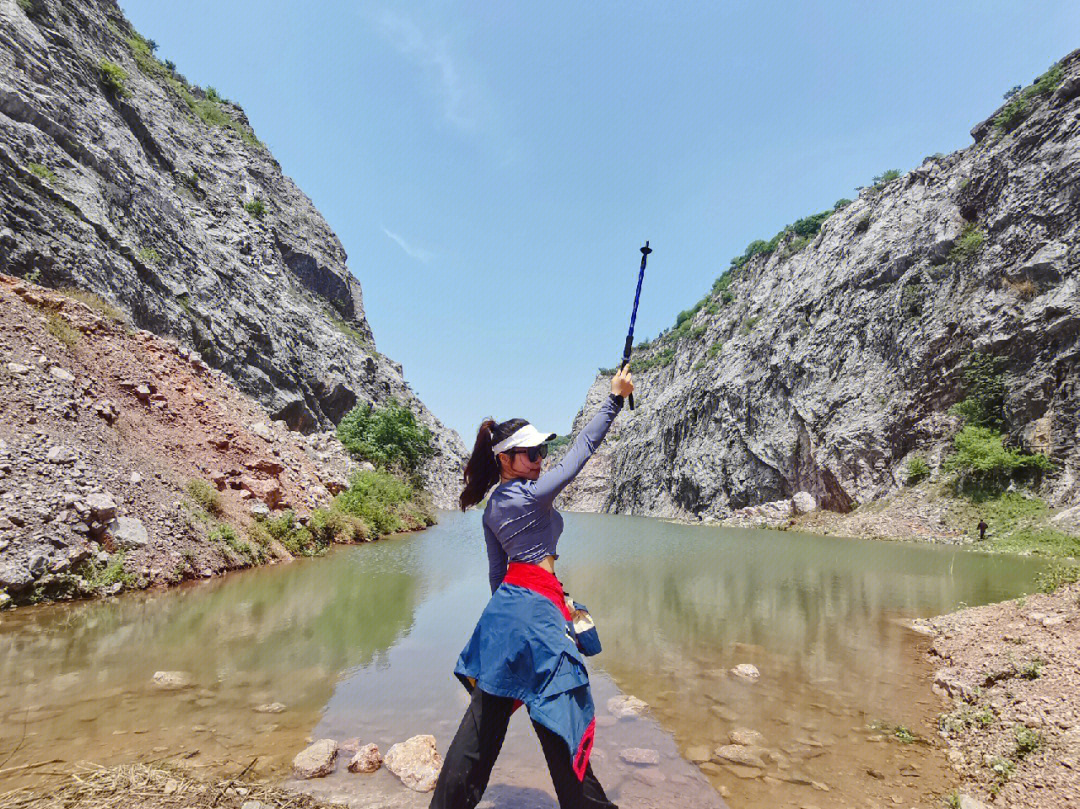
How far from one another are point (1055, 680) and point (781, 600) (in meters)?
6.35

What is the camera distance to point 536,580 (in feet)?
9.78

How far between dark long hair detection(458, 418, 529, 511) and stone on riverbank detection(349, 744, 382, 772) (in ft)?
7.11

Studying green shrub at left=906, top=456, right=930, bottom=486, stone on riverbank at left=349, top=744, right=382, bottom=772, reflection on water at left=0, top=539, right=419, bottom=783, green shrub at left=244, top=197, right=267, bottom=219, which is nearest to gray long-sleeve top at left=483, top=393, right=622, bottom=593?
stone on riverbank at left=349, top=744, right=382, bottom=772

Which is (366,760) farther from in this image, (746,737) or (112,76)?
(112,76)

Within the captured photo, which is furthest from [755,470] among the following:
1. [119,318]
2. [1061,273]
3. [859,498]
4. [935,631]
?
[119,318]

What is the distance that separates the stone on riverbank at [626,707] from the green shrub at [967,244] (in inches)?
1435

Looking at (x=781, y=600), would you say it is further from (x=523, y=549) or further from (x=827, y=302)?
(x=827, y=302)

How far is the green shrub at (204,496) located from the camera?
12023 millimetres

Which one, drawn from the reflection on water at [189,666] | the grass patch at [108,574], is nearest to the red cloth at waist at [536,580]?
the reflection on water at [189,666]

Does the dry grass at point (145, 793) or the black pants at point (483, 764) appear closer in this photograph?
the black pants at point (483, 764)

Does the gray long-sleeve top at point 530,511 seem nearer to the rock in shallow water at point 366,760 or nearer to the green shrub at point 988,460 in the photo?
the rock in shallow water at point 366,760

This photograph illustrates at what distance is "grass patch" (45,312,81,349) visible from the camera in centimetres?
1245

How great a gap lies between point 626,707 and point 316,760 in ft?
9.33

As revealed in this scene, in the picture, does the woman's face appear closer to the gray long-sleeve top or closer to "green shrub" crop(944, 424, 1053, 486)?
the gray long-sleeve top
